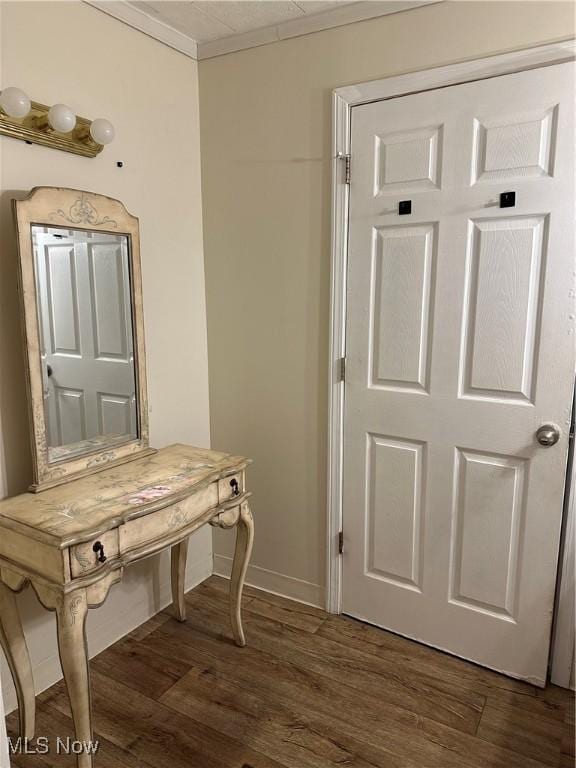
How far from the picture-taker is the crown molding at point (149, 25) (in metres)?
1.94

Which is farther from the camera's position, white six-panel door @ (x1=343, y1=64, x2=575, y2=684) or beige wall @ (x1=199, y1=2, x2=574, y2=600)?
beige wall @ (x1=199, y1=2, x2=574, y2=600)

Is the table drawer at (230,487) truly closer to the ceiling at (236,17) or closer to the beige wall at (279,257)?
the beige wall at (279,257)

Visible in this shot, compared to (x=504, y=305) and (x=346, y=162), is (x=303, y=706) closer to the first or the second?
(x=504, y=305)

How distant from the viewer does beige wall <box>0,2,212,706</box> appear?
1725mm

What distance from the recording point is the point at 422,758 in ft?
5.46

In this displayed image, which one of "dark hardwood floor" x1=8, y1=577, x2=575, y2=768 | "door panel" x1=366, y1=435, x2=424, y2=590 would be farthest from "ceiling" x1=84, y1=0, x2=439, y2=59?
"dark hardwood floor" x1=8, y1=577, x2=575, y2=768

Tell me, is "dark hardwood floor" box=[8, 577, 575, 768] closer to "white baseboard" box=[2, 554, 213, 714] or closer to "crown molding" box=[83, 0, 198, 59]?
"white baseboard" box=[2, 554, 213, 714]

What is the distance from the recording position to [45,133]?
174cm

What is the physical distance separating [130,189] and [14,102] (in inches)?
23.9

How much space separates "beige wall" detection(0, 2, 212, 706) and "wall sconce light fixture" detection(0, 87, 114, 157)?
41 millimetres

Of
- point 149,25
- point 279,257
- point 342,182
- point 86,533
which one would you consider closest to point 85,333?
point 86,533

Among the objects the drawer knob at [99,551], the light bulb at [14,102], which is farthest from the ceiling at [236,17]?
the drawer knob at [99,551]

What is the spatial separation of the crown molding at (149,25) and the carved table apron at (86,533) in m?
1.69

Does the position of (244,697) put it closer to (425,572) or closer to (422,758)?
(422,758)
